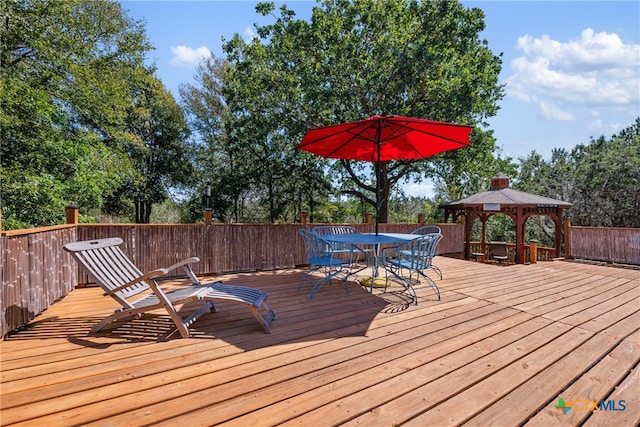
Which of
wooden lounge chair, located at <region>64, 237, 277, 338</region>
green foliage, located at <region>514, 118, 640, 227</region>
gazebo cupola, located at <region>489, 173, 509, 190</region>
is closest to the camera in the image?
wooden lounge chair, located at <region>64, 237, 277, 338</region>

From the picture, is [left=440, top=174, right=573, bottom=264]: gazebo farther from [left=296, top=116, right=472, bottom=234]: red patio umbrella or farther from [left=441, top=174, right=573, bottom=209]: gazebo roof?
[left=296, top=116, right=472, bottom=234]: red patio umbrella

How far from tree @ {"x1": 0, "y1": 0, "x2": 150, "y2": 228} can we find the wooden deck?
6.91 m

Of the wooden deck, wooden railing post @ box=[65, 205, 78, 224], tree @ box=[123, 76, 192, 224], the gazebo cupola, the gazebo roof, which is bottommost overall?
the wooden deck

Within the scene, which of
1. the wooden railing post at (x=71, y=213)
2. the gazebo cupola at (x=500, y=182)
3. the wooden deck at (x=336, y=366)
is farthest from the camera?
the gazebo cupola at (x=500, y=182)

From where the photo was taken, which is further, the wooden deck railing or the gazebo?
the gazebo

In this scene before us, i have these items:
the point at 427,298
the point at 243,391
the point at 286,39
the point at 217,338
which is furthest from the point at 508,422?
the point at 286,39

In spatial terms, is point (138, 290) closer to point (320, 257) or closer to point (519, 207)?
point (320, 257)

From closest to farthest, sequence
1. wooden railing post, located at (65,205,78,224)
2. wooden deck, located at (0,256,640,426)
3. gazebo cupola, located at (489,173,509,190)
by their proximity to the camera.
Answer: wooden deck, located at (0,256,640,426)
wooden railing post, located at (65,205,78,224)
gazebo cupola, located at (489,173,509,190)

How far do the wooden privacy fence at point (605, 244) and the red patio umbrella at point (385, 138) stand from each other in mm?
6145

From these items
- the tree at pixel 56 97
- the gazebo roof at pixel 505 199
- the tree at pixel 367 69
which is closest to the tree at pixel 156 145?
the tree at pixel 56 97

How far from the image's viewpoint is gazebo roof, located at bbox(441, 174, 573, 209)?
29.2ft

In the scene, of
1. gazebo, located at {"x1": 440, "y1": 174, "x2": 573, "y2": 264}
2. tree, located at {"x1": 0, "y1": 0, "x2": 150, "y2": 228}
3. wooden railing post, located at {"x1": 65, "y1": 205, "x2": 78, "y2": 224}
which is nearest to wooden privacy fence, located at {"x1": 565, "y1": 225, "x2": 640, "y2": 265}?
gazebo, located at {"x1": 440, "y1": 174, "x2": 573, "y2": 264}

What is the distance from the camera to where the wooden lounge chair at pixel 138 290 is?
2766mm

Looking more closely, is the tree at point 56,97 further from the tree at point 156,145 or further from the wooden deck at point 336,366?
the wooden deck at point 336,366
